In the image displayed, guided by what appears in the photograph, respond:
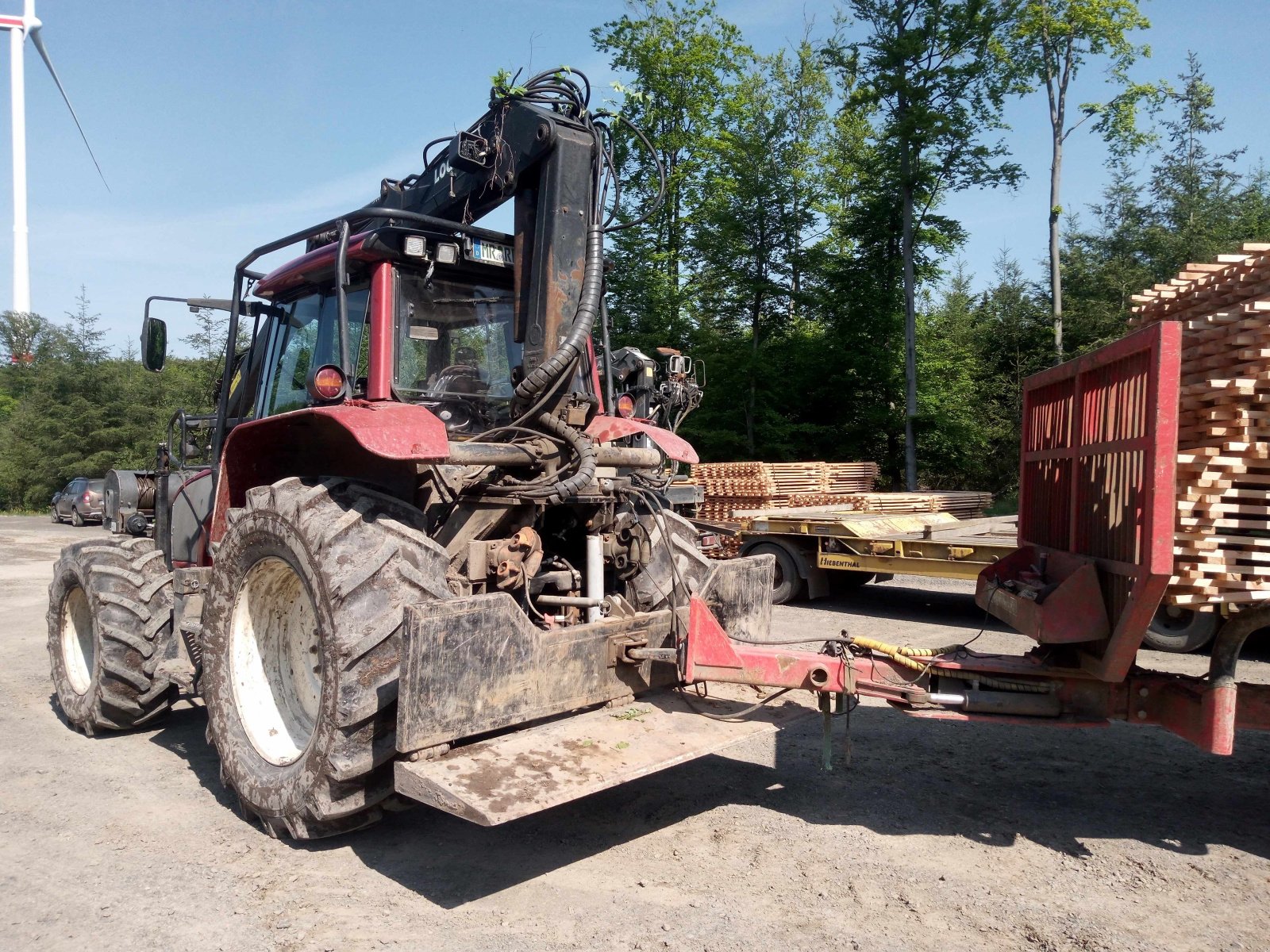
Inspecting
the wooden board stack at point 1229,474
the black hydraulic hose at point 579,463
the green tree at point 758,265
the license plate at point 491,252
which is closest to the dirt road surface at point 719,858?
the wooden board stack at point 1229,474

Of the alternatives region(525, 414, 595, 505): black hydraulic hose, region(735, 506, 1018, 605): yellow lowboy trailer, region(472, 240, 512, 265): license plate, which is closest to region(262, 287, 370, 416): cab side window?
region(472, 240, 512, 265): license plate

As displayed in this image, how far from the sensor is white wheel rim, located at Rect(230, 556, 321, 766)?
4.41 meters

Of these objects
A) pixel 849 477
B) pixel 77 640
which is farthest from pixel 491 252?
pixel 849 477

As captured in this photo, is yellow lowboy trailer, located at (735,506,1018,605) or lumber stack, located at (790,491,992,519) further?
lumber stack, located at (790,491,992,519)

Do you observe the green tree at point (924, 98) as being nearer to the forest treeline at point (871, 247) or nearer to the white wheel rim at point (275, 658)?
the forest treeline at point (871, 247)

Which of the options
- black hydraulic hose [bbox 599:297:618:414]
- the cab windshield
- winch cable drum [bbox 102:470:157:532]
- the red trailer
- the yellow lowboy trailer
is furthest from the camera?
the yellow lowboy trailer

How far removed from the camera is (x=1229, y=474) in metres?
3.58

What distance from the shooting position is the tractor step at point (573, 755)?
3342 mm

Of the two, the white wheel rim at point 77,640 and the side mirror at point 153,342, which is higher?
the side mirror at point 153,342

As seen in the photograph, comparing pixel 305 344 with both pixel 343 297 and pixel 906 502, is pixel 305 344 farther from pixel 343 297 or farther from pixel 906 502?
pixel 906 502

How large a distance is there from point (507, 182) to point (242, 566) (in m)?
2.35

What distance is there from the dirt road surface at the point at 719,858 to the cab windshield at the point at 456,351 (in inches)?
83.2

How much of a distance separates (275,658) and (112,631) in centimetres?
154

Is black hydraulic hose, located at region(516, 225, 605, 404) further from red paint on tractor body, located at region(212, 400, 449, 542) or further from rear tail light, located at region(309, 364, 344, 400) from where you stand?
rear tail light, located at region(309, 364, 344, 400)
